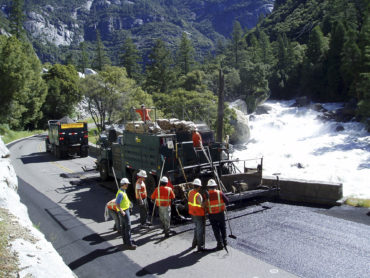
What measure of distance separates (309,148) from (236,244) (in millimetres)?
30719

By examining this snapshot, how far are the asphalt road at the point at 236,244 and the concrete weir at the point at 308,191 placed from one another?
0.68m

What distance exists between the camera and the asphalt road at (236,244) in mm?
7574

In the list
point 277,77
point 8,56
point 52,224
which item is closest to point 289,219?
point 52,224

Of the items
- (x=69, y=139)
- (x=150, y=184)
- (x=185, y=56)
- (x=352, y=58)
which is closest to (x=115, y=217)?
(x=150, y=184)

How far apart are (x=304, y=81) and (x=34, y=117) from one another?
49.4 m

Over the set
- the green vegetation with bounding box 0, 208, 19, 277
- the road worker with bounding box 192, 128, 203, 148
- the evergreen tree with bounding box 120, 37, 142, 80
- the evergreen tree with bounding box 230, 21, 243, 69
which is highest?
the evergreen tree with bounding box 230, 21, 243, 69

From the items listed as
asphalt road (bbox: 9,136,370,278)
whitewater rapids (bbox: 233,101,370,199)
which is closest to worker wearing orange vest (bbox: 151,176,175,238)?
asphalt road (bbox: 9,136,370,278)

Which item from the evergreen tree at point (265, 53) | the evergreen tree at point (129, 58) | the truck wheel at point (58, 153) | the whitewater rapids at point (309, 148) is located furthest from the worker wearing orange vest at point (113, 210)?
the evergreen tree at point (265, 53)

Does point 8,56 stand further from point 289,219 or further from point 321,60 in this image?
point 321,60

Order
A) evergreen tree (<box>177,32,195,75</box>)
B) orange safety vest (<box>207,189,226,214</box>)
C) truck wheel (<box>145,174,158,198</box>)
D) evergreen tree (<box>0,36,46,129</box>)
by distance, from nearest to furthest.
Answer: orange safety vest (<box>207,189,226,214</box>) < truck wheel (<box>145,174,158,198</box>) < evergreen tree (<box>0,36,46,129</box>) < evergreen tree (<box>177,32,195,75</box>)

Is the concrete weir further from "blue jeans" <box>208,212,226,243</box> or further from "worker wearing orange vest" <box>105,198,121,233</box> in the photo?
"worker wearing orange vest" <box>105,198,121,233</box>

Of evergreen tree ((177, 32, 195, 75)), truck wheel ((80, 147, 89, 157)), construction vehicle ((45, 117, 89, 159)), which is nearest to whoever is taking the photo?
construction vehicle ((45, 117, 89, 159))

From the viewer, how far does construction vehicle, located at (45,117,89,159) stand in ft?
81.5

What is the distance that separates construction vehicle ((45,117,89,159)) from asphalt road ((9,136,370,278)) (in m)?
11.8
